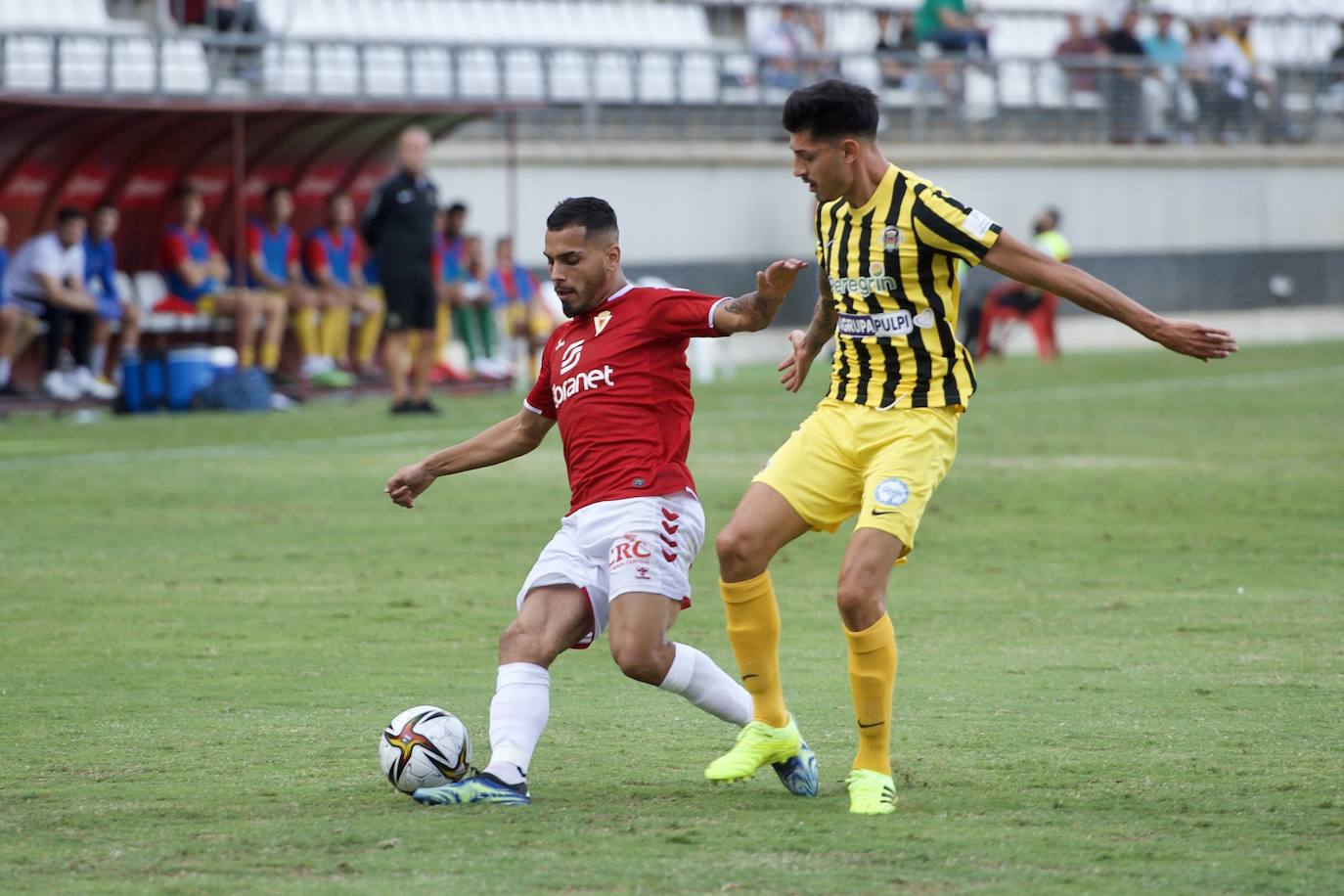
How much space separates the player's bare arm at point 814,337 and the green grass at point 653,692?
1.13 meters

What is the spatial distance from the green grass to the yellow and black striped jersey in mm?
1083

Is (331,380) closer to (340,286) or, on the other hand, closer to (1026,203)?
(340,286)

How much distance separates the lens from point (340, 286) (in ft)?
71.7

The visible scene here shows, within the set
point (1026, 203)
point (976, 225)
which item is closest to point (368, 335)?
point (1026, 203)

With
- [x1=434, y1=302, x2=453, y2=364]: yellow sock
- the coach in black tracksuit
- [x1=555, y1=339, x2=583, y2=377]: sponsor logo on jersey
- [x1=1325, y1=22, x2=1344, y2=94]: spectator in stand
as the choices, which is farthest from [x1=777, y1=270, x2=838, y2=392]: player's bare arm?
[x1=1325, y1=22, x2=1344, y2=94]: spectator in stand

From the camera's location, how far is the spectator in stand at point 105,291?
19156 mm

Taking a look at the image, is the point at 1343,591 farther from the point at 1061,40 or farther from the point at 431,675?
the point at 1061,40

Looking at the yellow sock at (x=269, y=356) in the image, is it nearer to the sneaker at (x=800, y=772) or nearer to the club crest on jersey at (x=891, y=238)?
the club crest on jersey at (x=891, y=238)

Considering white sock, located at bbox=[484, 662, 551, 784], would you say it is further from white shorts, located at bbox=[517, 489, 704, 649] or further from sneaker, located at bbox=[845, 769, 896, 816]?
sneaker, located at bbox=[845, 769, 896, 816]

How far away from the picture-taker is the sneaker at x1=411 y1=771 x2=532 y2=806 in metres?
5.44

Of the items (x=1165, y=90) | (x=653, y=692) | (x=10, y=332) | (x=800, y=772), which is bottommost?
(x=653, y=692)

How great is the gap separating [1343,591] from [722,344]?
1651cm

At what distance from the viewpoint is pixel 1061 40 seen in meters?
35.6

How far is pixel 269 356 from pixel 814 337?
1515 centimetres
